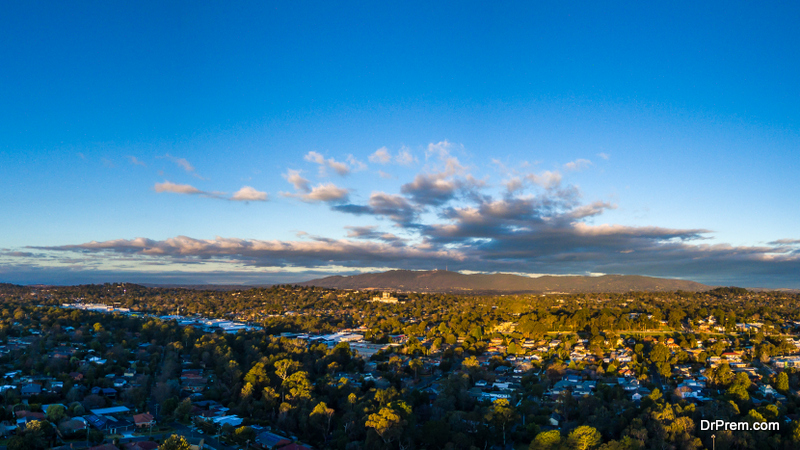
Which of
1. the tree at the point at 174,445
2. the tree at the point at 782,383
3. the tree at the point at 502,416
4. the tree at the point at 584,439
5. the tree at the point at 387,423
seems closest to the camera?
the tree at the point at 174,445

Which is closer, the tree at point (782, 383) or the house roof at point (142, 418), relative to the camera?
the house roof at point (142, 418)

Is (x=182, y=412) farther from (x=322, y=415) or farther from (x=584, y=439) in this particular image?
(x=584, y=439)

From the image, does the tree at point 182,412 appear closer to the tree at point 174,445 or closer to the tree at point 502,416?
the tree at point 174,445

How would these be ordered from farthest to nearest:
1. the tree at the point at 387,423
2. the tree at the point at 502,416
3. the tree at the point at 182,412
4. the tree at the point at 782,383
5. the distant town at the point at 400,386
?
the tree at the point at 782,383
the tree at the point at 182,412
the tree at the point at 502,416
the distant town at the point at 400,386
the tree at the point at 387,423

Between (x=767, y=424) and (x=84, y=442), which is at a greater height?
(x=767, y=424)

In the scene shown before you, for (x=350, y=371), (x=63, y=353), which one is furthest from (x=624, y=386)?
(x=63, y=353)

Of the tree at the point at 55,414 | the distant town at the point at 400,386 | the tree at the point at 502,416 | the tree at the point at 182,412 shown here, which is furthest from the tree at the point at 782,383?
the tree at the point at 55,414

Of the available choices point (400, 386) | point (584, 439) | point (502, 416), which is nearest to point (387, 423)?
point (502, 416)

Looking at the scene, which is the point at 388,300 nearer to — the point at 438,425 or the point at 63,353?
the point at 63,353
